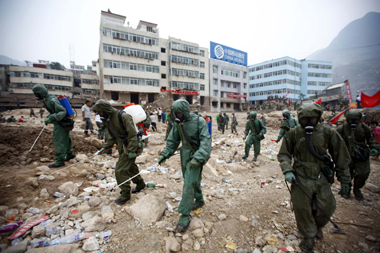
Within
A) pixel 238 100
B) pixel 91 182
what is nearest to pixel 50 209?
pixel 91 182

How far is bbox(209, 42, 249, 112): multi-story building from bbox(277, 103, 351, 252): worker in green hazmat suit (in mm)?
34266

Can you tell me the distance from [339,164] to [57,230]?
13.7 ft

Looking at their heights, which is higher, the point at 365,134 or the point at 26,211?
the point at 365,134

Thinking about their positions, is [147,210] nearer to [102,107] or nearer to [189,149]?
[189,149]

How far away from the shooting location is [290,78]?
43125mm

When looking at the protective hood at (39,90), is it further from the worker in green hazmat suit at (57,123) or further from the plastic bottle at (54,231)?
the plastic bottle at (54,231)

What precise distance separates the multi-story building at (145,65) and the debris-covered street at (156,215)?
24279 millimetres

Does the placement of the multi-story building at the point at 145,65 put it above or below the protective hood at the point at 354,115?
above

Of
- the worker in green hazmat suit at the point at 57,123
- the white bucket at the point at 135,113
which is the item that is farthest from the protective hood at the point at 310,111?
the worker in green hazmat suit at the point at 57,123

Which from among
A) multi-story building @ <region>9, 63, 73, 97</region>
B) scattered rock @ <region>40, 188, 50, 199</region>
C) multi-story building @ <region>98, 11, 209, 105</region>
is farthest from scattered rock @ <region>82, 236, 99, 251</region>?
multi-story building @ <region>9, 63, 73, 97</region>

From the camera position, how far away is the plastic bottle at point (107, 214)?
2750 millimetres

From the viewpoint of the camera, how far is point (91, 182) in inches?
159

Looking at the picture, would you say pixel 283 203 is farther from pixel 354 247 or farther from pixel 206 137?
pixel 206 137

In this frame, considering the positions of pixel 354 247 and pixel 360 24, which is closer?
pixel 354 247
